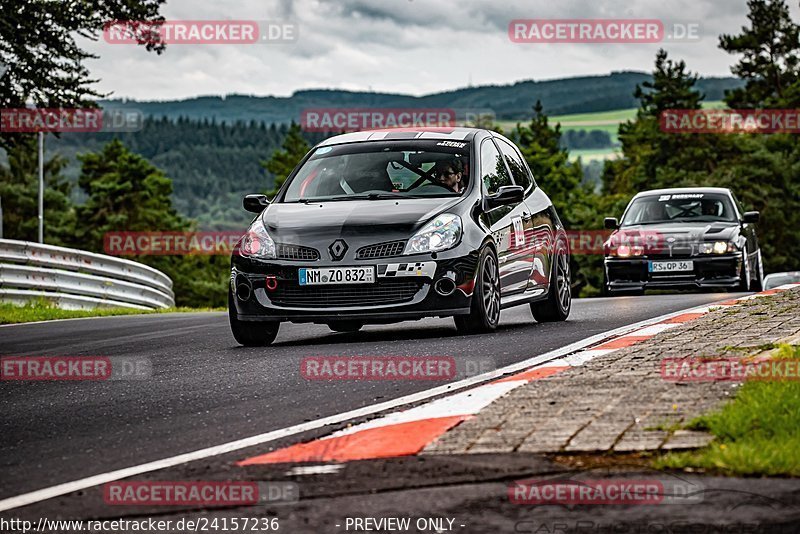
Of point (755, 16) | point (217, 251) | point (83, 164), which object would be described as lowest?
point (217, 251)

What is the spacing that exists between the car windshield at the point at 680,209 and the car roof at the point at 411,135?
27.6 feet

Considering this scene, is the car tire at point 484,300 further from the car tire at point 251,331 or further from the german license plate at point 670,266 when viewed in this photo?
the german license plate at point 670,266

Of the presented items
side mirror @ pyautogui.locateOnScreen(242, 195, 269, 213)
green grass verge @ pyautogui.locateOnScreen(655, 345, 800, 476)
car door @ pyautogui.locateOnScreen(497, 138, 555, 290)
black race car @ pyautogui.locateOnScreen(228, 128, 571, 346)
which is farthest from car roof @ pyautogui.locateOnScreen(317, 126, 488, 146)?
green grass verge @ pyautogui.locateOnScreen(655, 345, 800, 476)

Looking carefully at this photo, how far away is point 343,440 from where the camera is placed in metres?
5.80

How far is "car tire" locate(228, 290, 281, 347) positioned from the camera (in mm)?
10953

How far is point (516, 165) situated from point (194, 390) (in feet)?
19.4

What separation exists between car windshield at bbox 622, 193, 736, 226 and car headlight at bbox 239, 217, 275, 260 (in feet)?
34.4

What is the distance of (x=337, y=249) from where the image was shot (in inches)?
411

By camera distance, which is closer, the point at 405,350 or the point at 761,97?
the point at 405,350

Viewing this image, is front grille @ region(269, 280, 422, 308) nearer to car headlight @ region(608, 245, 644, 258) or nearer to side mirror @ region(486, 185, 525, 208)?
side mirror @ region(486, 185, 525, 208)

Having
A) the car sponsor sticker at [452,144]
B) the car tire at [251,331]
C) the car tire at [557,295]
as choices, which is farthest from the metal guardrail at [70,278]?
the car sponsor sticker at [452,144]

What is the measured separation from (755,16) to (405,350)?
81682mm

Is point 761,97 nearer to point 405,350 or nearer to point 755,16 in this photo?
point 755,16

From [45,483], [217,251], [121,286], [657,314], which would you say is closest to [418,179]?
[657,314]
